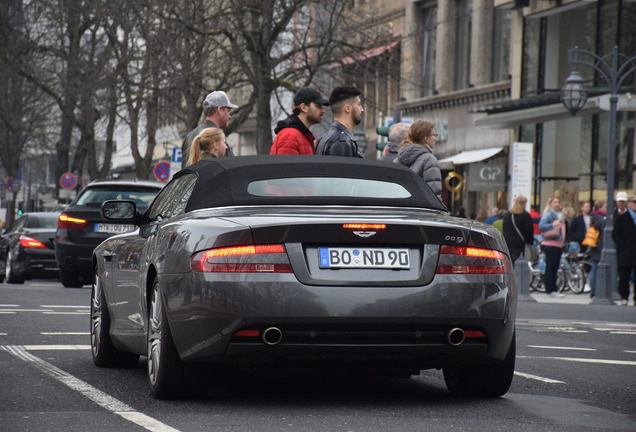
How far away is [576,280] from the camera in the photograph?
1032 inches

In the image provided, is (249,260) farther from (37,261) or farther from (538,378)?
(37,261)

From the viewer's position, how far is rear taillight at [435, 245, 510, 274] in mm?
6824

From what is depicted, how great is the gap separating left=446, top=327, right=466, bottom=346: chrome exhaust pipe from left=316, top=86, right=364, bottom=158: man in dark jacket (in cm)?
311

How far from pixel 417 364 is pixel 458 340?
0.28 m

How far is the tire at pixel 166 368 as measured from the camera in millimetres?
7027

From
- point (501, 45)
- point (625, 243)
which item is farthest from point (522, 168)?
point (625, 243)

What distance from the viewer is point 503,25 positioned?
40.6 m

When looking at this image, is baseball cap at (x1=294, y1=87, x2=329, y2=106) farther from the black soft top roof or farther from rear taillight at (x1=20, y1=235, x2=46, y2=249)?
rear taillight at (x1=20, y1=235, x2=46, y2=249)

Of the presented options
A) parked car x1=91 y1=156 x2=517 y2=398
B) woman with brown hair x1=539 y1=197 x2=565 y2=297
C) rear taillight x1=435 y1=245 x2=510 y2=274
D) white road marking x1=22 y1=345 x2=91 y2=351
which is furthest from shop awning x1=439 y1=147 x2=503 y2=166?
rear taillight x1=435 y1=245 x2=510 y2=274

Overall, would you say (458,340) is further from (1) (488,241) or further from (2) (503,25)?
(2) (503,25)

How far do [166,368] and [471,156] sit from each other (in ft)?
111

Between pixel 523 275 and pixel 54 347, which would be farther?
pixel 523 275

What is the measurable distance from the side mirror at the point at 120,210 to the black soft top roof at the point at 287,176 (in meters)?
0.63

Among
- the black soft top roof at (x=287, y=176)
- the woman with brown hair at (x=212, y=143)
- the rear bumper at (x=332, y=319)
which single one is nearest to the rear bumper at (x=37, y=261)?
the woman with brown hair at (x=212, y=143)
